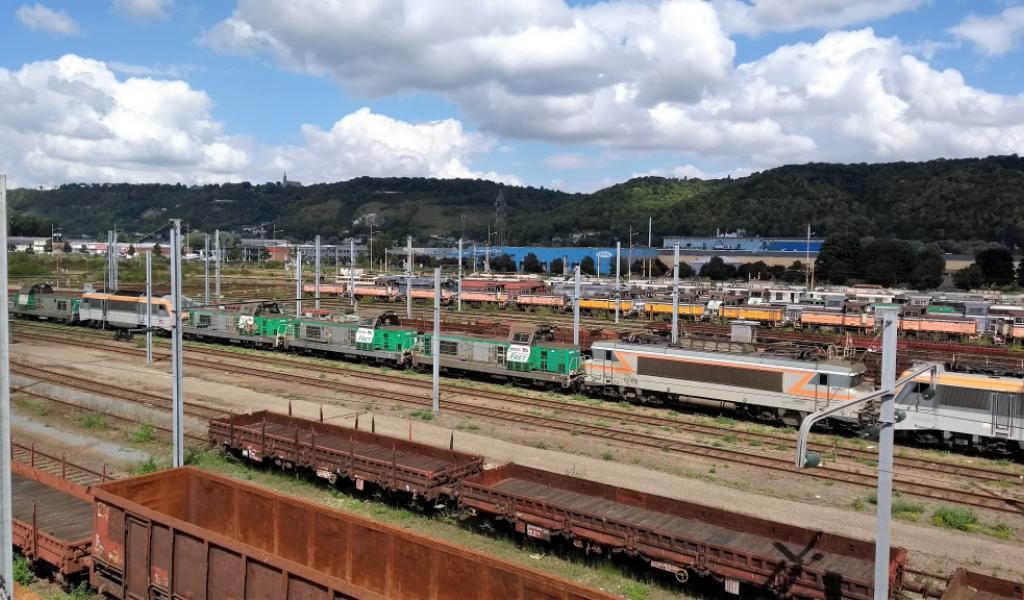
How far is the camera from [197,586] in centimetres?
1274

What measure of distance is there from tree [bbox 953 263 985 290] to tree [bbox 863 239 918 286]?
6.79 m

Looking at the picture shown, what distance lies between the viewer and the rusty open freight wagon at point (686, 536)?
13242 millimetres

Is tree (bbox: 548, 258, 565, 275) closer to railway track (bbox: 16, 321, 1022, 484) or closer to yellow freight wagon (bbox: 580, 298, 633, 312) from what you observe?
yellow freight wagon (bbox: 580, 298, 633, 312)

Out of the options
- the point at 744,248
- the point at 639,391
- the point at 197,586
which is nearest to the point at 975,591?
the point at 197,586

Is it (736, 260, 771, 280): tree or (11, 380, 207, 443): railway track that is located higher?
(736, 260, 771, 280): tree

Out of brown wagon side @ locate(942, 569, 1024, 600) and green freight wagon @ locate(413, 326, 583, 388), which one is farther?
green freight wagon @ locate(413, 326, 583, 388)

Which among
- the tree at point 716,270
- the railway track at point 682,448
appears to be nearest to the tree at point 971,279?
the tree at point 716,270

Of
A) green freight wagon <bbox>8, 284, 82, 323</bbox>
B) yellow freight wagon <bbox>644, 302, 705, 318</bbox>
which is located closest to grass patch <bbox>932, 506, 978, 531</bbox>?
yellow freight wagon <bbox>644, 302, 705, 318</bbox>

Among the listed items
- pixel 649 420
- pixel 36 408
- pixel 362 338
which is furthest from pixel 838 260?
pixel 36 408

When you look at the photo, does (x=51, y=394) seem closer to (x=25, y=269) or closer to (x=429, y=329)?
(x=429, y=329)

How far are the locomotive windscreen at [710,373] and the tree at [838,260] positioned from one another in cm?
10012

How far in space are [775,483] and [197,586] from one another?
56.8 feet

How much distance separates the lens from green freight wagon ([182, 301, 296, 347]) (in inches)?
2019

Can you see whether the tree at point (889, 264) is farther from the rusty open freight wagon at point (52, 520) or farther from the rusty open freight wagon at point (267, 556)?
the rusty open freight wagon at point (52, 520)
